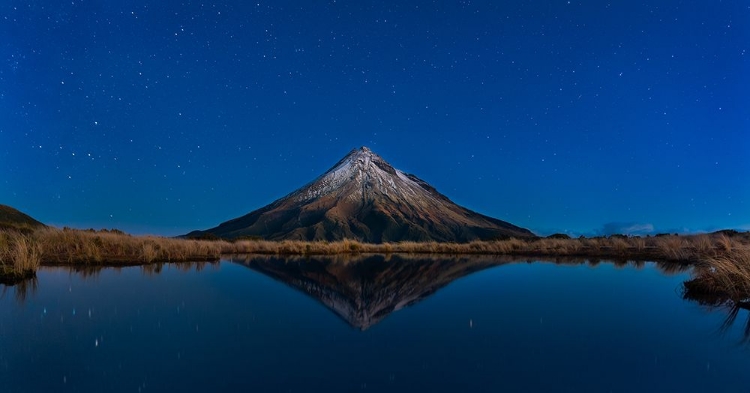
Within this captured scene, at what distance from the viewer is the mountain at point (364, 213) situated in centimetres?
12925

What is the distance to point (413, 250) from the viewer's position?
98.2 feet

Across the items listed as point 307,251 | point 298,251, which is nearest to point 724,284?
point 307,251

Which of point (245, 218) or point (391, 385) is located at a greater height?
point (245, 218)

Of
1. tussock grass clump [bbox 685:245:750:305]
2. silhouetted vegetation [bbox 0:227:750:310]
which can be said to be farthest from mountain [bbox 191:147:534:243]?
tussock grass clump [bbox 685:245:750:305]

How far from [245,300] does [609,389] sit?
6.06 m

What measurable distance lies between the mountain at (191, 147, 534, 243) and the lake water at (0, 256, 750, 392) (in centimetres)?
10771

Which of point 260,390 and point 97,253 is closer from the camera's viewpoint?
point 260,390

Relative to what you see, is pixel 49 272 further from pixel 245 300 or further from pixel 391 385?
pixel 391 385

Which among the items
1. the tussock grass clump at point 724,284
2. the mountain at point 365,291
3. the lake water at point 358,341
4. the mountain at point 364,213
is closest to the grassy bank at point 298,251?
the tussock grass clump at point 724,284

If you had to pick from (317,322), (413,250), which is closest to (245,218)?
(413,250)

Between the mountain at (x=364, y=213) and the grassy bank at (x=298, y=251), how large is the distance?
87.1m

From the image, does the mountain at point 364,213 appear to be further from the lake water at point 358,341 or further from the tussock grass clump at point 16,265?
the lake water at point 358,341

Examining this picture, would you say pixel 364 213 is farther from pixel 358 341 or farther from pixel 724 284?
pixel 358 341

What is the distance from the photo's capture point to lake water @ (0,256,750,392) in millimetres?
3479
